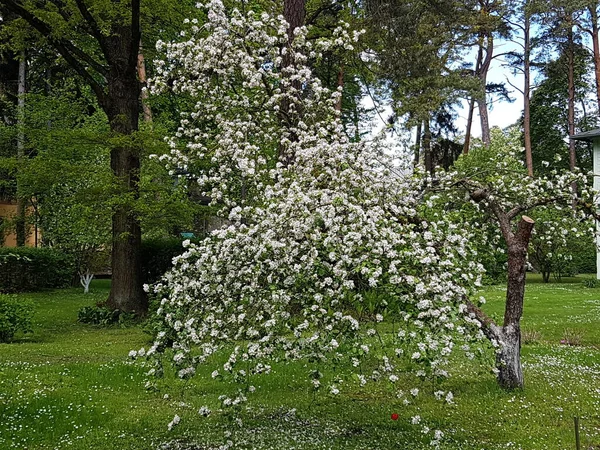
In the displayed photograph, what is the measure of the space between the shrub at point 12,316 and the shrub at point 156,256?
6.88 m

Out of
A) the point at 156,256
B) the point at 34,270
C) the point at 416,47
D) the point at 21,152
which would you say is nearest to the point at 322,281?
the point at 156,256

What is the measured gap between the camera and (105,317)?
41.2 feet

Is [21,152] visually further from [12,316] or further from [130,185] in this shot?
[12,316]

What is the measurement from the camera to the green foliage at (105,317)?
12523 mm

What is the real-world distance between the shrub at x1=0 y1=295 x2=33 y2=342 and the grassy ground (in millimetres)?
1325

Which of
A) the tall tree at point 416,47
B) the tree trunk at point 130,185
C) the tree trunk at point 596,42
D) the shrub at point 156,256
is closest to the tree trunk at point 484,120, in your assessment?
the tree trunk at point 596,42

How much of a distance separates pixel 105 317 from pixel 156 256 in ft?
15.9

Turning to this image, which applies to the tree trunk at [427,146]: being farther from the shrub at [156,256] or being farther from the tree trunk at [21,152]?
the tree trunk at [21,152]

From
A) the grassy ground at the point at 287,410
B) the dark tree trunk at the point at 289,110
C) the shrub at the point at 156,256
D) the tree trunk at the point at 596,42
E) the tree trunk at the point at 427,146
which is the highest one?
the tree trunk at the point at 596,42

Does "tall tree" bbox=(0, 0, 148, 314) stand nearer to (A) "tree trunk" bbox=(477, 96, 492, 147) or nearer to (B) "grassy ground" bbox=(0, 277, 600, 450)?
(B) "grassy ground" bbox=(0, 277, 600, 450)

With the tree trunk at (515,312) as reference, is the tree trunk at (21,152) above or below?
above

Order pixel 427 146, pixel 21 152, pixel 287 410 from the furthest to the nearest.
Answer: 1. pixel 427 146
2. pixel 21 152
3. pixel 287 410

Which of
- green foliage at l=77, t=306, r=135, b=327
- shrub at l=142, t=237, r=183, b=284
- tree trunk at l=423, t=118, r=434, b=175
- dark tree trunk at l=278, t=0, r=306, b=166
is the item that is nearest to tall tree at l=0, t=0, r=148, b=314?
green foliage at l=77, t=306, r=135, b=327

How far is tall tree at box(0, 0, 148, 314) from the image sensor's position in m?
11.5
